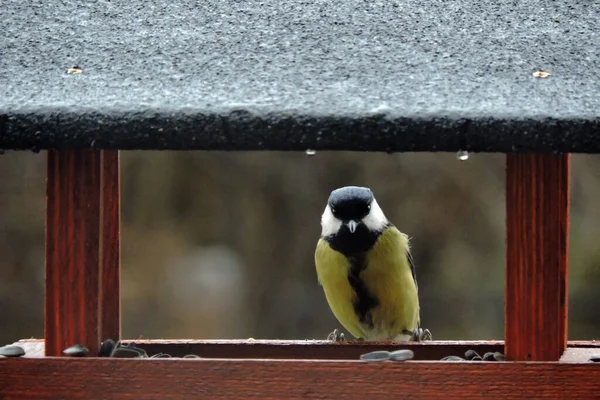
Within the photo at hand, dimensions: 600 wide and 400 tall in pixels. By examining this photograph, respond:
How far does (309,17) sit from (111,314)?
100cm

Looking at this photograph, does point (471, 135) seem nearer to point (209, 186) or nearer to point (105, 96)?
point (105, 96)

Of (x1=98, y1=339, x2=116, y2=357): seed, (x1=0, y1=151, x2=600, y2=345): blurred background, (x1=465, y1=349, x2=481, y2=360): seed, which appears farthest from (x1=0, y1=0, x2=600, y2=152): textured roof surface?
(x1=0, y1=151, x2=600, y2=345): blurred background

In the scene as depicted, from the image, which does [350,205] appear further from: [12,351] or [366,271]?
[12,351]

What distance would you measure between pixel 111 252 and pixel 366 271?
4.57ft

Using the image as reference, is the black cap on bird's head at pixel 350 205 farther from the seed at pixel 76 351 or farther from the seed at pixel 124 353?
the seed at pixel 76 351

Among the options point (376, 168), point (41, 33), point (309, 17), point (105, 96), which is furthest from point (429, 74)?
point (376, 168)

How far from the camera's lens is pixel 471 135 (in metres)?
2.18

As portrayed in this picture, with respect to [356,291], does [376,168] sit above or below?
above

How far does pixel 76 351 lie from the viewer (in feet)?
8.44

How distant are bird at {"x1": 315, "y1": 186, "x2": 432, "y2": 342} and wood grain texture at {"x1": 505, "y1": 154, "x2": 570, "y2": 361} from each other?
5.25 ft

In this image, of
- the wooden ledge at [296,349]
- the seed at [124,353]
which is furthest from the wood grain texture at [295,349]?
the seed at [124,353]

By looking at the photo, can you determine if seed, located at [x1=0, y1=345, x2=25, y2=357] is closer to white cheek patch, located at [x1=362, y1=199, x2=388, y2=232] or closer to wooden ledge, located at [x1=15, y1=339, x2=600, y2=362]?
wooden ledge, located at [x1=15, y1=339, x2=600, y2=362]

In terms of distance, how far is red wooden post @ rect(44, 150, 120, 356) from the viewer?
8.38ft

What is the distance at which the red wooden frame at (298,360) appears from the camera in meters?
2.50
